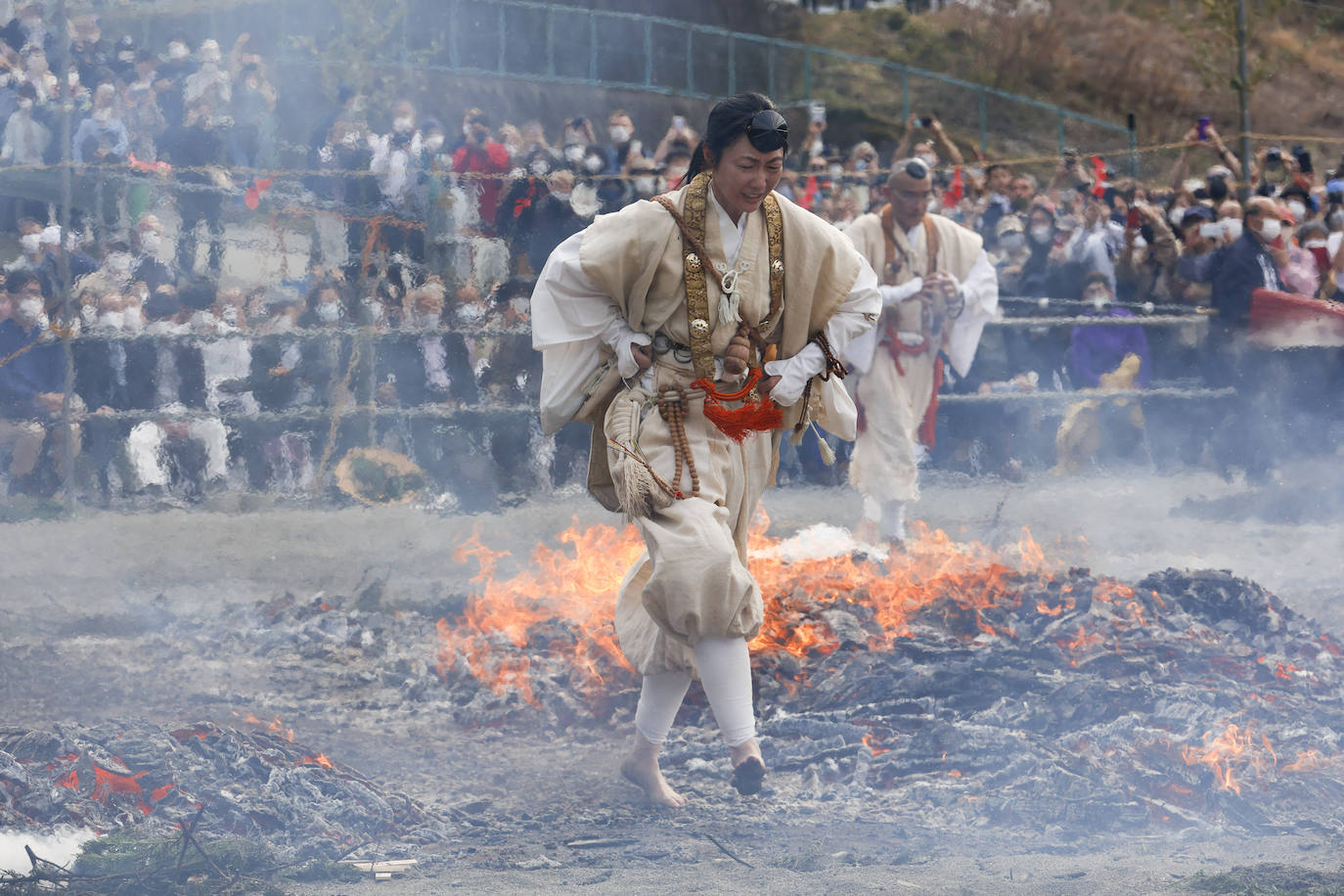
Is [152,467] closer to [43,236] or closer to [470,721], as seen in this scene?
[43,236]

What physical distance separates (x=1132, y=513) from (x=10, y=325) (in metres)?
6.66

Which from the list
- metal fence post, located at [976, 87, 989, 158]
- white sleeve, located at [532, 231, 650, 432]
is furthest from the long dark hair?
metal fence post, located at [976, 87, 989, 158]

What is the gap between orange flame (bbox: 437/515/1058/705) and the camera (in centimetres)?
577

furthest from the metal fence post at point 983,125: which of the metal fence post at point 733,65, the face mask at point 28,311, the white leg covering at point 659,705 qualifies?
the white leg covering at point 659,705

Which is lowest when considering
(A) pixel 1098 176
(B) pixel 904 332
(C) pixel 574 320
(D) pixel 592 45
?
(B) pixel 904 332

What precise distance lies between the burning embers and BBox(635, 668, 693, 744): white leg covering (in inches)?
13.0

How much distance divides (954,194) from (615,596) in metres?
6.92

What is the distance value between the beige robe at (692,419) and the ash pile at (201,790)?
877 mm

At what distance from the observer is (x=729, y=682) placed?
14.5 feet

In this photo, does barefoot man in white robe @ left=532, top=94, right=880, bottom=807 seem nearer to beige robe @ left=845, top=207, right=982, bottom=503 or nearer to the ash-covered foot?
the ash-covered foot

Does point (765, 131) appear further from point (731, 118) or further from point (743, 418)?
point (743, 418)

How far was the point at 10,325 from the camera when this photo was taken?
30.7 feet

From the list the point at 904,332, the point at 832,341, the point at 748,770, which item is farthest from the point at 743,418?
the point at 904,332

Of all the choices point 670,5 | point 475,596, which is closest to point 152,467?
point 475,596
